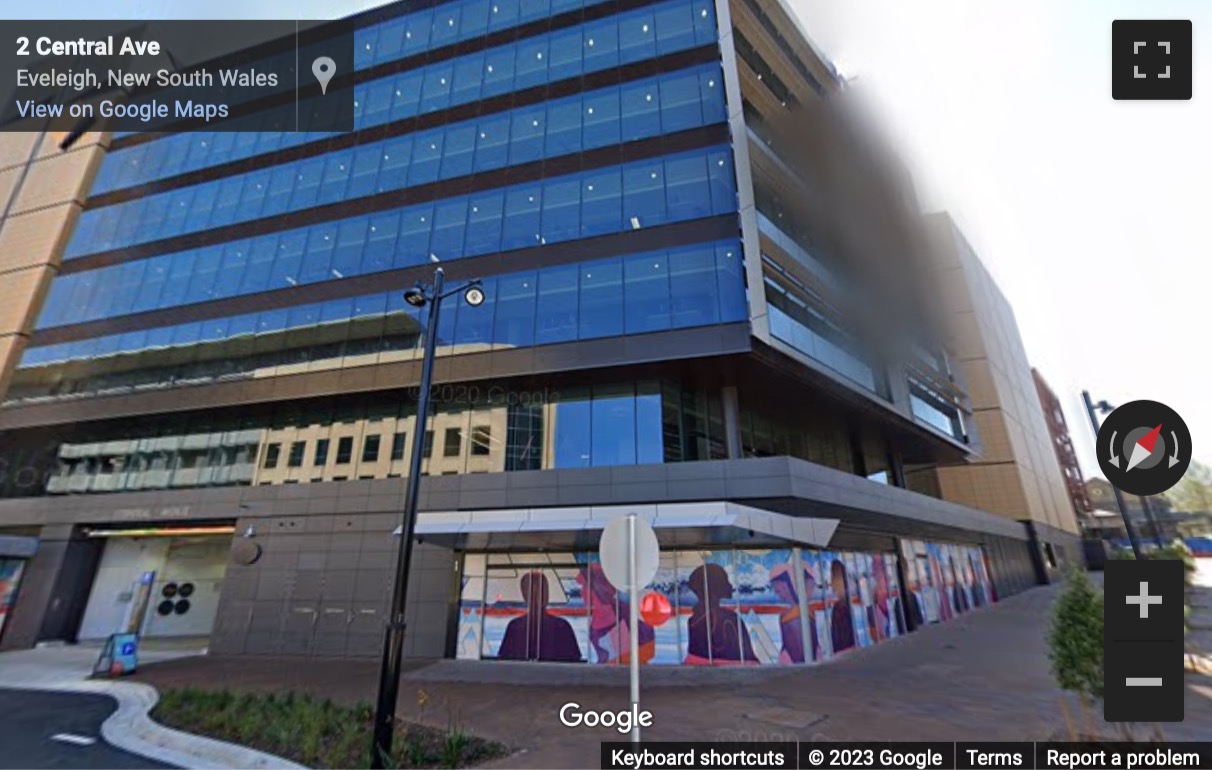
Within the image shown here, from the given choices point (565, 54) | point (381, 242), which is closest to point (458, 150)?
point (381, 242)

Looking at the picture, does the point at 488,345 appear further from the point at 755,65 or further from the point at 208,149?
the point at 208,149

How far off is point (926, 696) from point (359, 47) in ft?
109

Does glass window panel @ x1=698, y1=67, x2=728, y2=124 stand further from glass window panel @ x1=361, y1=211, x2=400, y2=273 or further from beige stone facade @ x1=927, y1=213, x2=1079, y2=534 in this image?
beige stone facade @ x1=927, y1=213, x2=1079, y2=534

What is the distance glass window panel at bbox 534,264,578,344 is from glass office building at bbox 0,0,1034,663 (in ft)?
0.33

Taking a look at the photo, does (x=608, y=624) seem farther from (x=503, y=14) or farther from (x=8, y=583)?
(x=503, y=14)

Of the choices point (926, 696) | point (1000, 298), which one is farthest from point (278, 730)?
point (1000, 298)

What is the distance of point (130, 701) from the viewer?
1131 cm

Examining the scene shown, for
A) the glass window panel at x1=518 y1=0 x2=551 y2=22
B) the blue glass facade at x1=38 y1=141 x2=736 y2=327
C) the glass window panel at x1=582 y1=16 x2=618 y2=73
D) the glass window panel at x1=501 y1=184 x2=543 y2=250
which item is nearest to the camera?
the blue glass facade at x1=38 y1=141 x2=736 y2=327

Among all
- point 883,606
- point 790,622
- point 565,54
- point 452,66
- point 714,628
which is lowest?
point 714,628

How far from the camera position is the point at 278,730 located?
7.87 metres

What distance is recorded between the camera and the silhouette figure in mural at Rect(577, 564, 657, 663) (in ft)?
46.8

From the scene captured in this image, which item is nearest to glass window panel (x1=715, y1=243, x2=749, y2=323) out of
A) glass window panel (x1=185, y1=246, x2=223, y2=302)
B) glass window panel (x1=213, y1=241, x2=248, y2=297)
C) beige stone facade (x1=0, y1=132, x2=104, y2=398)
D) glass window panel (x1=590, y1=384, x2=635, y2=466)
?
glass window panel (x1=590, y1=384, x2=635, y2=466)

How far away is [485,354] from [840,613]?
13.8 metres

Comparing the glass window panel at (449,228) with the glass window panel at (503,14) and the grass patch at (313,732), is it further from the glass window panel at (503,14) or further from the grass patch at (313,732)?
the grass patch at (313,732)
